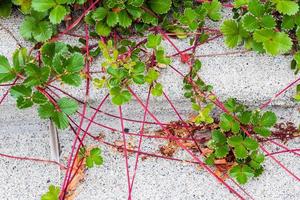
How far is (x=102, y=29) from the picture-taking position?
1.72 meters

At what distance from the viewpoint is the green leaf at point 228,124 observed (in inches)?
66.1

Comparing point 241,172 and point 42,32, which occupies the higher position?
point 42,32

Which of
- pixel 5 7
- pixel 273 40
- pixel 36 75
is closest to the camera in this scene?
pixel 36 75

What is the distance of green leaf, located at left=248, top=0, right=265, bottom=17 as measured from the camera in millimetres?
1640

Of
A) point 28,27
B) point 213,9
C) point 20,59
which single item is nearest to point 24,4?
point 28,27

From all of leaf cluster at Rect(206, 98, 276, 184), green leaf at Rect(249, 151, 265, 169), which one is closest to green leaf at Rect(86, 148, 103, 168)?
leaf cluster at Rect(206, 98, 276, 184)

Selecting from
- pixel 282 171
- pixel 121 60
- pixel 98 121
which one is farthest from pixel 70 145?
pixel 282 171

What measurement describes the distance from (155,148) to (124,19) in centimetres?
41

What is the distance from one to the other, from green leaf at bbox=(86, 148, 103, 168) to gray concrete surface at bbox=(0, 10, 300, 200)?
0.11 metres

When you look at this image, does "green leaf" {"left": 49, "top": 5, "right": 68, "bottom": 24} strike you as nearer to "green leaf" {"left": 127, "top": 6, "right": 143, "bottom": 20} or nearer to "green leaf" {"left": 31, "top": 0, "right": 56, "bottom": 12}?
"green leaf" {"left": 31, "top": 0, "right": 56, "bottom": 12}

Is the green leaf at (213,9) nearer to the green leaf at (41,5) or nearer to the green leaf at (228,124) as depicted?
the green leaf at (228,124)

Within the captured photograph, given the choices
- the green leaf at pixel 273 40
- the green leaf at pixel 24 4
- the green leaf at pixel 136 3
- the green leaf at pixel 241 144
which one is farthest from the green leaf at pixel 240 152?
the green leaf at pixel 24 4

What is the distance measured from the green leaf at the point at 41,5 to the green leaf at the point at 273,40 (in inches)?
22.3

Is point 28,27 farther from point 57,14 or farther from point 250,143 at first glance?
point 250,143
